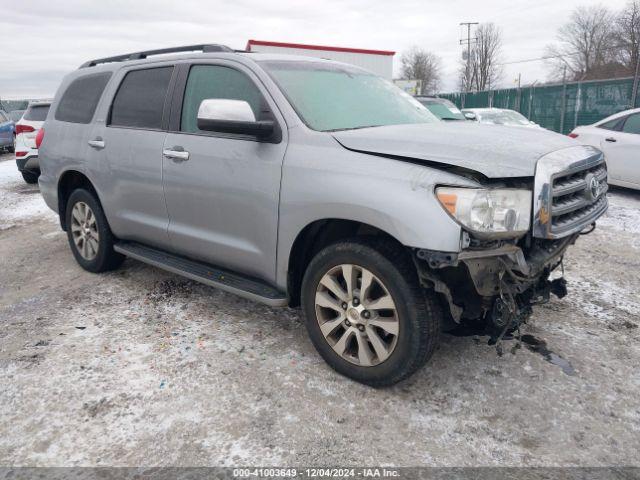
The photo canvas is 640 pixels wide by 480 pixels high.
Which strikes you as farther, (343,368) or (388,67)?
(388,67)

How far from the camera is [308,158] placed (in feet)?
9.53

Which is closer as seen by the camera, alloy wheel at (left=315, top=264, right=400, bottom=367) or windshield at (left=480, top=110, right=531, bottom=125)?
alloy wheel at (left=315, top=264, right=400, bottom=367)

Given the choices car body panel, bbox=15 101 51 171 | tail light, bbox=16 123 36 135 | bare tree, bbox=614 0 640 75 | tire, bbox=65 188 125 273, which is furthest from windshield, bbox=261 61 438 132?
bare tree, bbox=614 0 640 75

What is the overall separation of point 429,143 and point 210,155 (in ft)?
→ 4.94

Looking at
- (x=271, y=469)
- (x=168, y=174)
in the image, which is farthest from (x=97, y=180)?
(x=271, y=469)

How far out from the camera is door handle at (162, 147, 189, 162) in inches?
140

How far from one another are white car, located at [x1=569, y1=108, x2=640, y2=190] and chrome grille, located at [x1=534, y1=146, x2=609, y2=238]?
5.21m

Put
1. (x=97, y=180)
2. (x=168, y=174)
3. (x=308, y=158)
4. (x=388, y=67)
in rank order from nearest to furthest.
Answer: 1. (x=308, y=158)
2. (x=168, y=174)
3. (x=97, y=180)
4. (x=388, y=67)

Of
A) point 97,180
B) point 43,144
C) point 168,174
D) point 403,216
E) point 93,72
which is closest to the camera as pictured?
point 403,216

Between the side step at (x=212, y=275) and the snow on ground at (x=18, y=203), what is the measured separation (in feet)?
14.2

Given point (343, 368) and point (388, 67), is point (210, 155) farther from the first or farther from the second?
point (388, 67)

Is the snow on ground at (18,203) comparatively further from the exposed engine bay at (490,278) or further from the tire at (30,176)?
the exposed engine bay at (490,278)

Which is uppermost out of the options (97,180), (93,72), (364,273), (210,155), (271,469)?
(93,72)

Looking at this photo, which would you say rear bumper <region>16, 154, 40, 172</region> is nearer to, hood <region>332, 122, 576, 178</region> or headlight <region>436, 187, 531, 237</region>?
hood <region>332, 122, 576, 178</region>
